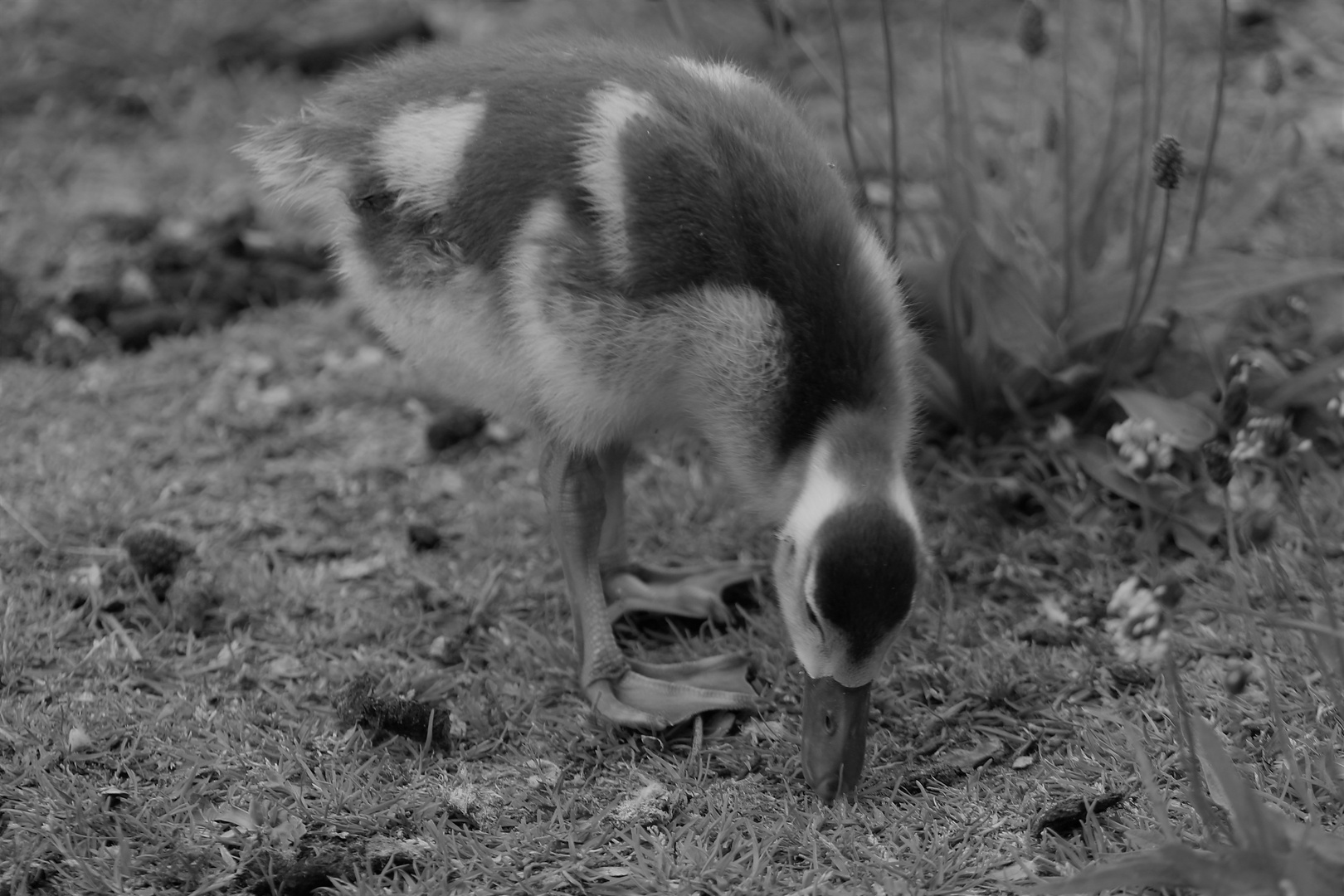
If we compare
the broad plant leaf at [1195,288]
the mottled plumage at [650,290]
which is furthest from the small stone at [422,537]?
the broad plant leaf at [1195,288]

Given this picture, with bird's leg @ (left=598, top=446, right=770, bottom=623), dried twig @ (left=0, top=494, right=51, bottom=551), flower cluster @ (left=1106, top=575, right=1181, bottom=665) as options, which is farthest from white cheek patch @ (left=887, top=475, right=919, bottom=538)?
dried twig @ (left=0, top=494, right=51, bottom=551)

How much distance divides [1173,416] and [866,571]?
5.12ft

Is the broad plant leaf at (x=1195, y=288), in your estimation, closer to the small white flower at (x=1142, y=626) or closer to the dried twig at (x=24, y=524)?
the small white flower at (x=1142, y=626)

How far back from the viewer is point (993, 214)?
4.51m

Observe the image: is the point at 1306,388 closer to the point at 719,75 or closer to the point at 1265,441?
the point at 1265,441

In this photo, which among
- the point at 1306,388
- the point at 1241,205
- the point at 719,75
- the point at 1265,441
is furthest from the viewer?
the point at 1241,205

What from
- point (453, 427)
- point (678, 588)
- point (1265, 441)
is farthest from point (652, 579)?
point (1265, 441)

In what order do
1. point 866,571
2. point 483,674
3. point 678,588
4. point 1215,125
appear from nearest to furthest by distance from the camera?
1. point 866,571
2. point 483,674
3. point 1215,125
4. point 678,588

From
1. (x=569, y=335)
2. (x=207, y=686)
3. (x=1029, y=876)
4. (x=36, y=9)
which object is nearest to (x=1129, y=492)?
(x=1029, y=876)

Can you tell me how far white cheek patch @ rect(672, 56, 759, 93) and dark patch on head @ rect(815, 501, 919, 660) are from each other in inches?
46.8

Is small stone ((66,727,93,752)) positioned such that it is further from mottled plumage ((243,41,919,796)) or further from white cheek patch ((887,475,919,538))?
white cheek patch ((887,475,919,538))

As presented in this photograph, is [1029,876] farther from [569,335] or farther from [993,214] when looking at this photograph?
[993,214]

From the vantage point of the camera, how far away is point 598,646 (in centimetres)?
361

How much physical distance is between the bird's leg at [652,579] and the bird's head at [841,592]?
0.73 meters
